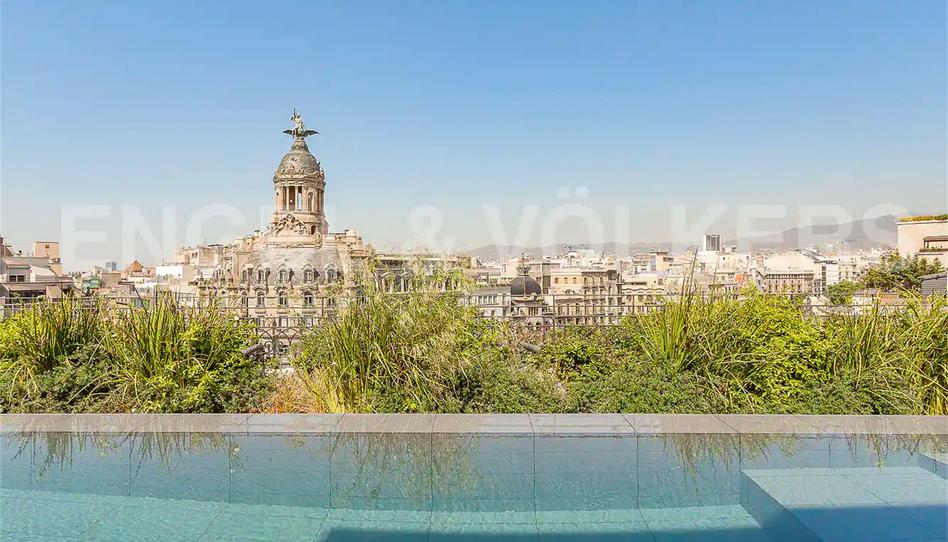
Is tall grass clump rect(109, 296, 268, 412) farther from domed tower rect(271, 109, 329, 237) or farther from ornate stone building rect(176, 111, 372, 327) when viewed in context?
domed tower rect(271, 109, 329, 237)

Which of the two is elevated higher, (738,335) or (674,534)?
(738,335)

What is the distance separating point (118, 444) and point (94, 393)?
1228mm

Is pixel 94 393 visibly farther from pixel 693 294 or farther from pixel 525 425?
pixel 693 294

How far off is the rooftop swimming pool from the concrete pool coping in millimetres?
14

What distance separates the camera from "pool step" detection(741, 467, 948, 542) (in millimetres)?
2426

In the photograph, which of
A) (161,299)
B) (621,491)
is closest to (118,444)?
(161,299)

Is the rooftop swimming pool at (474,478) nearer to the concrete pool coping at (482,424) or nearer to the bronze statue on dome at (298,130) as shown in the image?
the concrete pool coping at (482,424)

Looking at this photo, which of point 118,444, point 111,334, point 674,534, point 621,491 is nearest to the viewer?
point 674,534

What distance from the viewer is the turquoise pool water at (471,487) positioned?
251 centimetres

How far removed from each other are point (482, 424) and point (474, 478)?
428mm

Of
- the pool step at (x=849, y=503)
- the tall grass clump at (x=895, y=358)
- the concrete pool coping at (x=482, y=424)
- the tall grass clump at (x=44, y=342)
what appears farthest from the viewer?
the tall grass clump at (x=44, y=342)

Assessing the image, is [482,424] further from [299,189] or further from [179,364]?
[299,189]

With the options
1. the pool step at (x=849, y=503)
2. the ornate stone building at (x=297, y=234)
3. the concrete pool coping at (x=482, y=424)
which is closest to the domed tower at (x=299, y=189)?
the ornate stone building at (x=297, y=234)

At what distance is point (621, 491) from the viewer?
2.77 m
